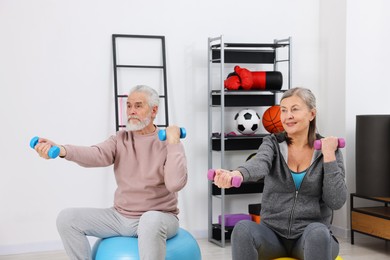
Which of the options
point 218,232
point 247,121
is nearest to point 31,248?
point 218,232

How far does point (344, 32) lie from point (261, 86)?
2.73ft

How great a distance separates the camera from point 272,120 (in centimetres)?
486

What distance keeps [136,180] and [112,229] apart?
29cm

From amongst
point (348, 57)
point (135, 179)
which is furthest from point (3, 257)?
point (348, 57)

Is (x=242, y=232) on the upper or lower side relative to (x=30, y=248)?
upper

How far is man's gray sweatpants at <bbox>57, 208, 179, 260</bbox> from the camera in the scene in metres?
3.04

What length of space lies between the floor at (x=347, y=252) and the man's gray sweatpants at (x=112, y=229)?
1285 millimetres

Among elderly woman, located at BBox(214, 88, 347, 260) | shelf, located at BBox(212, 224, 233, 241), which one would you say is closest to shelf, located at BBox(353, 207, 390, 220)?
shelf, located at BBox(212, 224, 233, 241)

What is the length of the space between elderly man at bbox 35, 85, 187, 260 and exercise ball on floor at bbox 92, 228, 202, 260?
5cm

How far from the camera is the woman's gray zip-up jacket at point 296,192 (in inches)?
112

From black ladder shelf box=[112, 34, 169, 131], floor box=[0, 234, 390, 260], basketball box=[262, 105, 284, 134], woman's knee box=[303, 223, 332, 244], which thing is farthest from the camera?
basketball box=[262, 105, 284, 134]

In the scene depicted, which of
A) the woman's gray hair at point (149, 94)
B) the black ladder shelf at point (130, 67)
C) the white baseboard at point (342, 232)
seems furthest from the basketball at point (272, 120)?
A: the woman's gray hair at point (149, 94)

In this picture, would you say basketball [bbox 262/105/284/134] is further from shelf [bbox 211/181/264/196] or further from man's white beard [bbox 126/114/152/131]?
man's white beard [bbox 126/114/152/131]

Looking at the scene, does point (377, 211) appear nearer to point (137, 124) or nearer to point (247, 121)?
point (247, 121)
